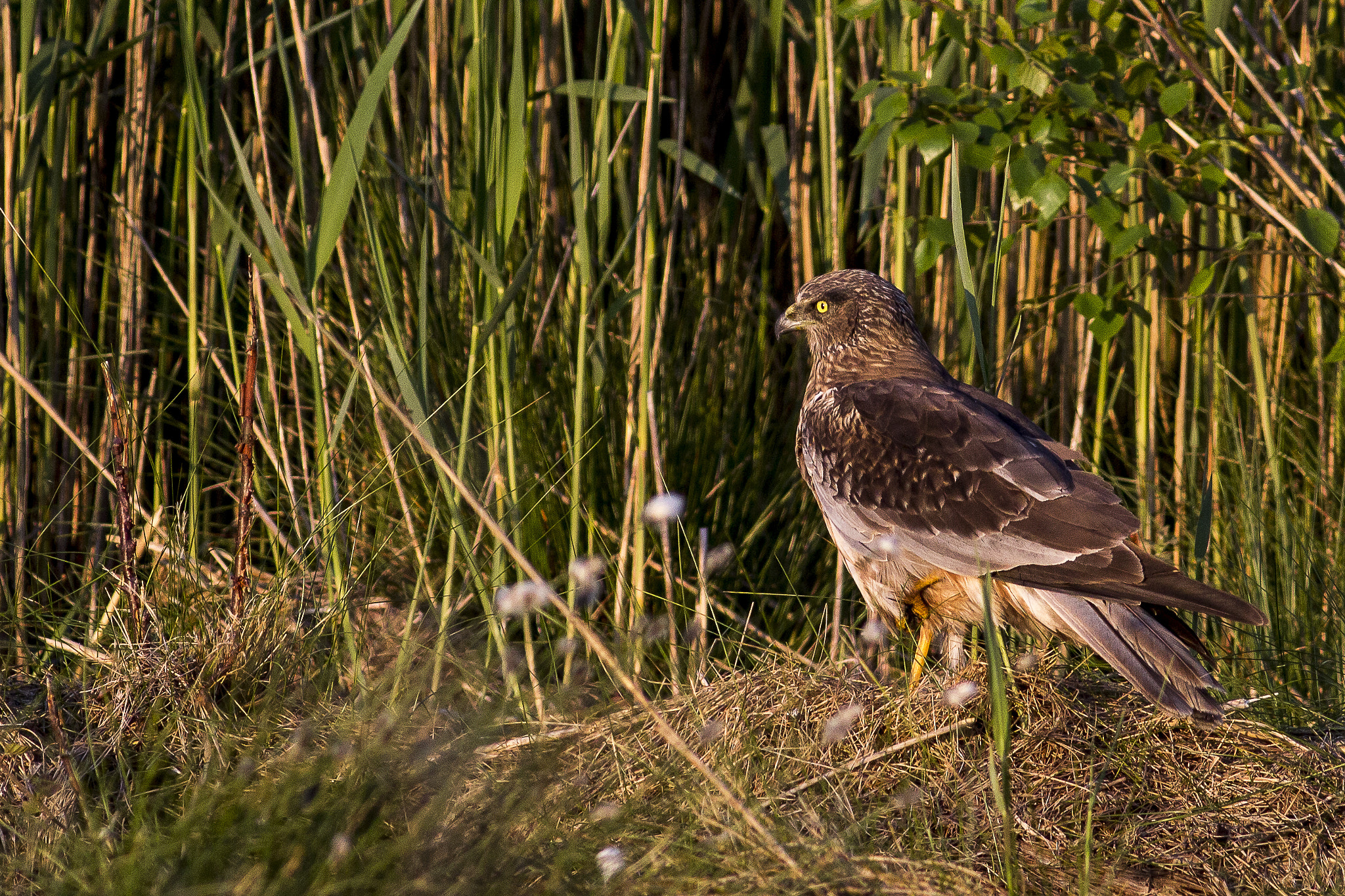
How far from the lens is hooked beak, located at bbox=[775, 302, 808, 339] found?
3.07 meters

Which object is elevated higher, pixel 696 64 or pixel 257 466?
pixel 696 64

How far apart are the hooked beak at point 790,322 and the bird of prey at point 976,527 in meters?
0.14

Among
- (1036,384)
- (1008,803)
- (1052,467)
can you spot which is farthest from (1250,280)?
(1008,803)

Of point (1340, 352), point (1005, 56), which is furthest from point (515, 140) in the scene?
point (1340, 352)

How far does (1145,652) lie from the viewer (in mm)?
2254

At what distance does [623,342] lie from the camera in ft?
11.5

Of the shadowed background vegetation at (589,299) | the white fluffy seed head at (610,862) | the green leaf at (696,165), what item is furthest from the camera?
the green leaf at (696,165)

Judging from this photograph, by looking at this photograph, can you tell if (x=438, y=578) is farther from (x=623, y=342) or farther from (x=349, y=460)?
(x=623, y=342)

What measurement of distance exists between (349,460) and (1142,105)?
82.5 inches

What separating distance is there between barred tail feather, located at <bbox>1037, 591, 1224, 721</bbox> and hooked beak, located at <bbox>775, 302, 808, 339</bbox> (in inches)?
38.3

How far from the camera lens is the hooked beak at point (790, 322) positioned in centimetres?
307

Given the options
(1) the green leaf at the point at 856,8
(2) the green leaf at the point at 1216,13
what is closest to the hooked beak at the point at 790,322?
(1) the green leaf at the point at 856,8

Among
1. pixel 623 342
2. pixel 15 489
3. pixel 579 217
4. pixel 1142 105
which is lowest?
pixel 15 489

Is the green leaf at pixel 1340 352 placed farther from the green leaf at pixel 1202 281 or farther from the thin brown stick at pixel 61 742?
the thin brown stick at pixel 61 742
